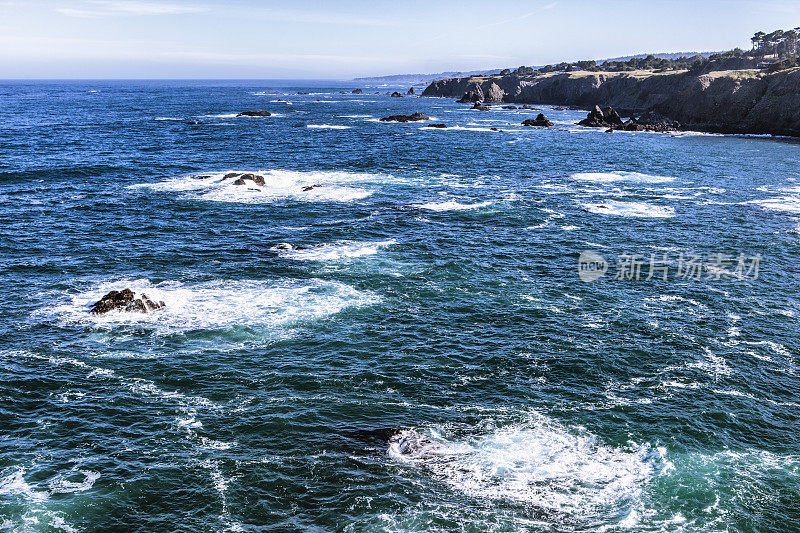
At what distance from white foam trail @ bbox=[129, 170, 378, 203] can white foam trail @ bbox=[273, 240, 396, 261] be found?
64.1 feet

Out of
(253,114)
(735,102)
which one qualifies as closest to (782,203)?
(735,102)

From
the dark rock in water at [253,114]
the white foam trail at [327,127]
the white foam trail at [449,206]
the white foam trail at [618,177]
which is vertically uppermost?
the dark rock in water at [253,114]

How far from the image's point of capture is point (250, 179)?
83562 millimetres

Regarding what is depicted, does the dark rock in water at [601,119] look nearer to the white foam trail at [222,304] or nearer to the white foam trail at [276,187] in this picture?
the white foam trail at [276,187]

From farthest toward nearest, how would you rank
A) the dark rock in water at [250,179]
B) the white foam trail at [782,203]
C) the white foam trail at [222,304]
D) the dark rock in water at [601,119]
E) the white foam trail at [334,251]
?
the dark rock in water at [601,119], the dark rock in water at [250,179], the white foam trail at [782,203], the white foam trail at [334,251], the white foam trail at [222,304]

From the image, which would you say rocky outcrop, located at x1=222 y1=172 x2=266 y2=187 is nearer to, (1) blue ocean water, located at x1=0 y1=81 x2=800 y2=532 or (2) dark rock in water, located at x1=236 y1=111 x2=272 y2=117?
(1) blue ocean water, located at x1=0 y1=81 x2=800 y2=532

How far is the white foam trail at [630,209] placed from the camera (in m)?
70.1

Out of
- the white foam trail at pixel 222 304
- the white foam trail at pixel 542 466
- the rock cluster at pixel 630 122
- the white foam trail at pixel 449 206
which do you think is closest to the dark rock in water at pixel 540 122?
the rock cluster at pixel 630 122

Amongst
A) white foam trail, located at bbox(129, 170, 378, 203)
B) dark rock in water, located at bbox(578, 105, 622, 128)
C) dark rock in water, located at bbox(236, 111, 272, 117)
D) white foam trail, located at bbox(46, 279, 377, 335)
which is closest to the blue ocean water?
white foam trail, located at bbox(46, 279, 377, 335)

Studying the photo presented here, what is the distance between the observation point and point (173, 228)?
62.0 m

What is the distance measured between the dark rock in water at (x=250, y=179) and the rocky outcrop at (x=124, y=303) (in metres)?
42.1

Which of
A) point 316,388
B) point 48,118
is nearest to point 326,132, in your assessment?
point 48,118

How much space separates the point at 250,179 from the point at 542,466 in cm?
6722

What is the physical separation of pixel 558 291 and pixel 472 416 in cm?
1969
